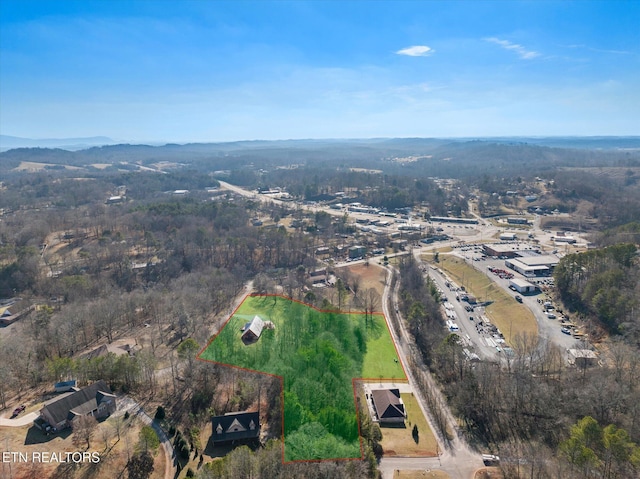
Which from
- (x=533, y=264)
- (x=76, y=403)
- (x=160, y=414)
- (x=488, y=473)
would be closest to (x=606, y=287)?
(x=533, y=264)

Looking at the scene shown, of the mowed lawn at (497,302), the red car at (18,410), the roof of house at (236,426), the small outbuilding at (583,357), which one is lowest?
the mowed lawn at (497,302)

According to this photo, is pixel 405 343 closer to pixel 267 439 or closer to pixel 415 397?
pixel 415 397

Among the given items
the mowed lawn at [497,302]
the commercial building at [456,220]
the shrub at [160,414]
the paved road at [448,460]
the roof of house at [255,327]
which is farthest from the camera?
the commercial building at [456,220]

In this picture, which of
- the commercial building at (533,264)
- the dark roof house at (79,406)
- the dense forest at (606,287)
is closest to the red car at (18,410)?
the dark roof house at (79,406)

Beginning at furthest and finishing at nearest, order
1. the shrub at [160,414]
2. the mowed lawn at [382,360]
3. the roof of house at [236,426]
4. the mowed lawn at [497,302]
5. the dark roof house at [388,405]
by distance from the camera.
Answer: the mowed lawn at [497,302], the mowed lawn at [382,360], the dark roof house at [388,405], the shrub at [160,414], the roof of house at [236,426]

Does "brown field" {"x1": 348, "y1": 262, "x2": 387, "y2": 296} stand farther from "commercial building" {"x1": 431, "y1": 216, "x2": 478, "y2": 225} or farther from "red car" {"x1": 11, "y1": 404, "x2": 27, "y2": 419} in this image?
"commercial building" {"x1": 431, "y1": 216, "x2": 478, "y2": 225}

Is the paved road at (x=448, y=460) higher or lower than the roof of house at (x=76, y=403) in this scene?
lower

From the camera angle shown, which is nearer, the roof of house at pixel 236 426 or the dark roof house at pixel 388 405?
the roof of house at pixel 236 426

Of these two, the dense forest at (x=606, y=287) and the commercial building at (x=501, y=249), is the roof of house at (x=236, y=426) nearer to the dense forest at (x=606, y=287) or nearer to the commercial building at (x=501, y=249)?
the dense forest at (x=606, y=287)
